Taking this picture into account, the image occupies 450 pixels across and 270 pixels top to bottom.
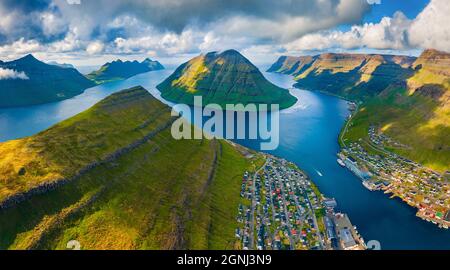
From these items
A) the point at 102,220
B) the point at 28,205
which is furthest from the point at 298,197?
the point at 28,205

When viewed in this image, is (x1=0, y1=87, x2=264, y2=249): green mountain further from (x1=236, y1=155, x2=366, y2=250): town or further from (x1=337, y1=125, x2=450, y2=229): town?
(x1=337, y1=125, x2=450, y2=229): town

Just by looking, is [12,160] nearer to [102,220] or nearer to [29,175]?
[29,175]

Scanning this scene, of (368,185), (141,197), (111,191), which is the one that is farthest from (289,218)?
(111,191)

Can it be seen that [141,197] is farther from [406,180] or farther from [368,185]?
[406,180]

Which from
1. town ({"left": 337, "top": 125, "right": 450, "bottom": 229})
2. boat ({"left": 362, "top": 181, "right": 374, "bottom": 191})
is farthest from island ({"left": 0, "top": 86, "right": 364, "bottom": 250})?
town ({"left": 337, "top": 125, "right": 450, "bottom": 229})

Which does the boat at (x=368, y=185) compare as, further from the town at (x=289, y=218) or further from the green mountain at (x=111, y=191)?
the green mountain at (x=111, y=191)
